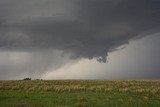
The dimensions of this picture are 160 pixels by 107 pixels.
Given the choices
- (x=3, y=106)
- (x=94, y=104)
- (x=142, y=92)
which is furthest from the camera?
(x=142, y=92)

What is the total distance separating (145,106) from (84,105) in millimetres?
5513

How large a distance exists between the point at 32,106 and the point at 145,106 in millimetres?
10133

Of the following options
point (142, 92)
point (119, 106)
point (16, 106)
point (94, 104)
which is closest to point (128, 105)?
point (119, 106)

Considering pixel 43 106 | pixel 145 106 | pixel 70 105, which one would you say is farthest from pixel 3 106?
pixel 145 106

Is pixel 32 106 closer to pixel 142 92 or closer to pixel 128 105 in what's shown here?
pixel 128 105

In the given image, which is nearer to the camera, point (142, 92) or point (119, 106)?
point (119, 106)

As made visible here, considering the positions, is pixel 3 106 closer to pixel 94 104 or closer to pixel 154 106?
pixel 94 104

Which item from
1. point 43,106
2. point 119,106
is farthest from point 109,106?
point 43,106

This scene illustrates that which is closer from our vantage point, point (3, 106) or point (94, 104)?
point (3, 106)

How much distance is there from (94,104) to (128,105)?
10.3ft

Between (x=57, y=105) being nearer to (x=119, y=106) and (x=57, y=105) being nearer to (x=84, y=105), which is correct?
(x=84, y=105)

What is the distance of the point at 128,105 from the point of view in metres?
27.4

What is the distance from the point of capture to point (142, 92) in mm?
41656

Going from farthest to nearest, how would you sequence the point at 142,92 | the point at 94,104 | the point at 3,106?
the point at 142,92 → the point at 94,104 → the point at 3,106
